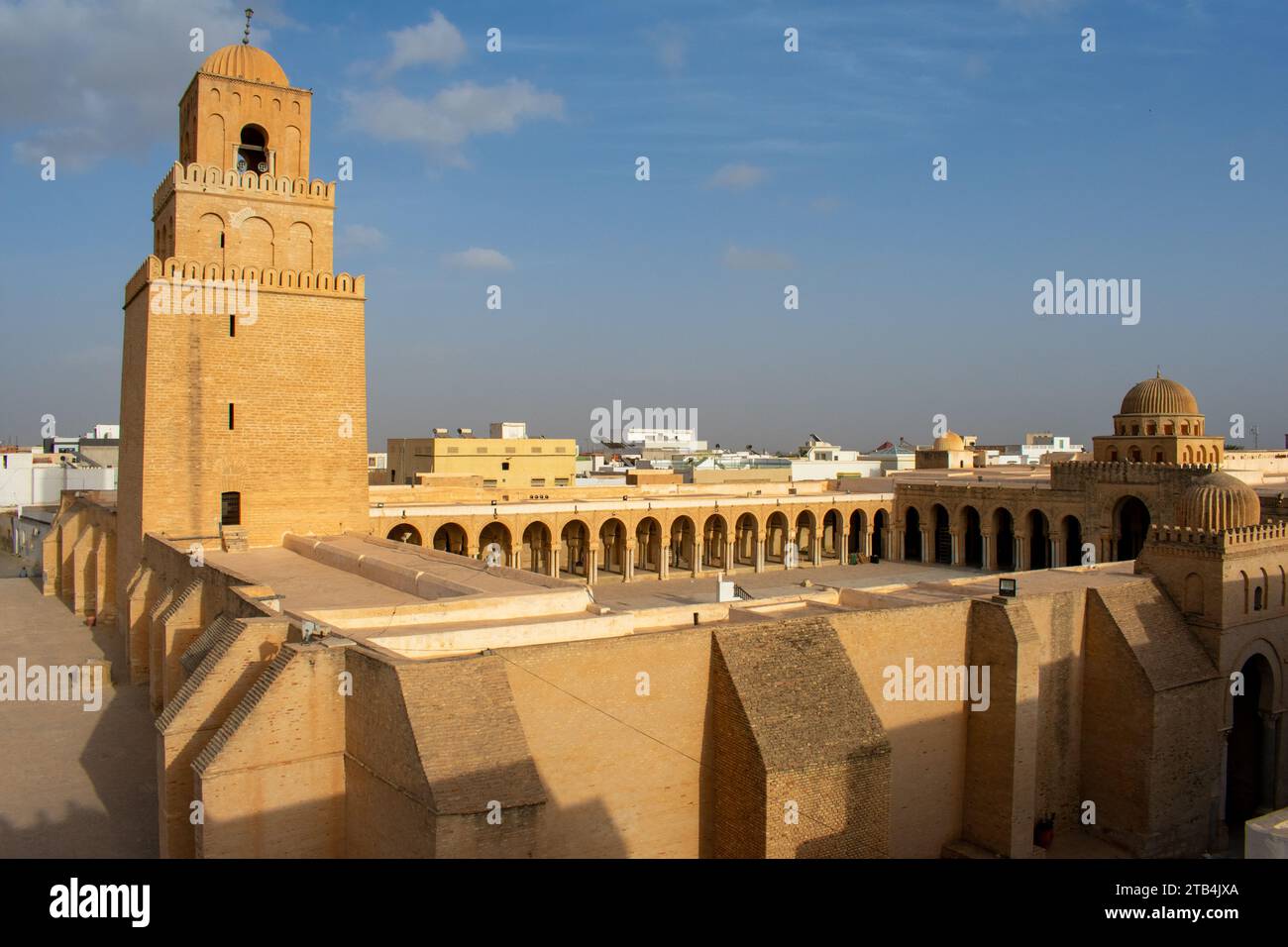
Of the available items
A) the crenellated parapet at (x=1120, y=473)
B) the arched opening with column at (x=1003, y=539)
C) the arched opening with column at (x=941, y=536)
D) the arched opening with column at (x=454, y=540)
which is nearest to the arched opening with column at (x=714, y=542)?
the arched opening with column at (x=941, y=536)

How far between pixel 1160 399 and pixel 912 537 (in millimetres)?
12726

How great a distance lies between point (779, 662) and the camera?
11891 millimetres

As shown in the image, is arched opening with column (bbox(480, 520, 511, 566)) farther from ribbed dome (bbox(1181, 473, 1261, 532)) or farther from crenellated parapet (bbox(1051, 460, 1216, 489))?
ribbed dome (bbox(1181, 473, 1261, 532))

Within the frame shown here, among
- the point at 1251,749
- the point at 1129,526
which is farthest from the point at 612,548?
the point at 1251,749

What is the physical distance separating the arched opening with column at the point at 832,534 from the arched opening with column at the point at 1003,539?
21.0ft

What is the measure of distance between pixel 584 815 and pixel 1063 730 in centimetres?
930

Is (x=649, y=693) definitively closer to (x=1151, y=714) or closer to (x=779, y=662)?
(x=779, y=662)

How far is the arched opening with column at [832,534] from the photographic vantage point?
42.9 meters

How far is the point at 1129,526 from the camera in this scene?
36219 millimetres

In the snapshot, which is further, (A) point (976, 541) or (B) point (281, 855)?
(A) point (976, 541)

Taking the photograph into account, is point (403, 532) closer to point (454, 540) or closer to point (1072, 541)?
point (454, 540)

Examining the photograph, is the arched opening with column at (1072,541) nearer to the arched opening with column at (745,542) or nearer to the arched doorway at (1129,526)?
the arched doorway at (1129,526)

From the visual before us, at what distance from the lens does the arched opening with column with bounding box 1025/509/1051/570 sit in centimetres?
3916
